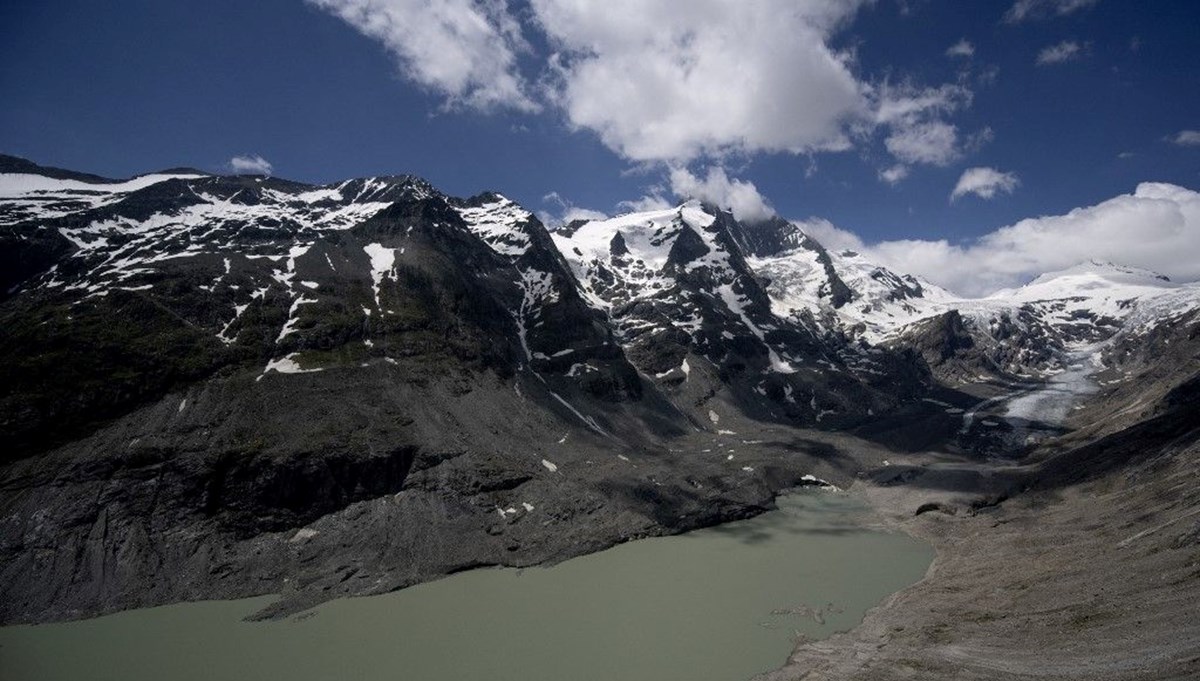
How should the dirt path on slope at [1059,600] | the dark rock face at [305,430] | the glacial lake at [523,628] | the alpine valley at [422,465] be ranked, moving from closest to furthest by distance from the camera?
the dirt path on slope at [1059,600] → the glacial lake at [523,628] → the alpine valley at [422,465] → the dark rock face at [305,430]

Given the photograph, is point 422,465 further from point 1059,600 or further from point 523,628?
point 1059,600

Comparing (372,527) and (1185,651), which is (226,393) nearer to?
(372,527)

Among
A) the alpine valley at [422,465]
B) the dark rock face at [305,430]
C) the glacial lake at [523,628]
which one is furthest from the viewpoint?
the dark rock face at [305,430]

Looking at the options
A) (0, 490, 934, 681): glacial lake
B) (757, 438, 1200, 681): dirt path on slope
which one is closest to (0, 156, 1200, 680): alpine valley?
(757, 438, 1200, 681): dirt path on slope

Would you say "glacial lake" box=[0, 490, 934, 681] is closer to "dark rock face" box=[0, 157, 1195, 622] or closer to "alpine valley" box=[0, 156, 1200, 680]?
"alpine valley" box=[0, 156, 1200, 680]

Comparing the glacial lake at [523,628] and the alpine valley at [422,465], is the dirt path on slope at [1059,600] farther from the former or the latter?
the glacial lake at [523,628]

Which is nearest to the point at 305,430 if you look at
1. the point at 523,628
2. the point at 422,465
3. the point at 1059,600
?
the point at 422,465

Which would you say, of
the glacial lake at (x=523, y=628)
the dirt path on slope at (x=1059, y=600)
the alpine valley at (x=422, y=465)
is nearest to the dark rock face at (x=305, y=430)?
the alpine valley at (x=422, y=465)

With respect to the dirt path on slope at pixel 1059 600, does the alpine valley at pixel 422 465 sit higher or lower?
higher

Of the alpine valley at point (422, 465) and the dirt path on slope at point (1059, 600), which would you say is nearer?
the dirt path on slope at point (1059, 600)
